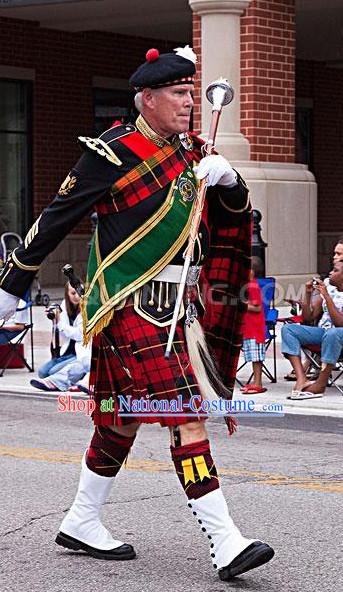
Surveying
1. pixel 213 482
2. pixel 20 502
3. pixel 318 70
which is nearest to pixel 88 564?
pixel 213 482

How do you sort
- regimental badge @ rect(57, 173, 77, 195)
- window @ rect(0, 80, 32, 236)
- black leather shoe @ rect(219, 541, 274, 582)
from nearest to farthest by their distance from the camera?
black leather shoe @ rect(219, 541, 274, 582), regimental badge @ rect(57, 173, 77, 195), window @ rect(0, 80, 32, 236)

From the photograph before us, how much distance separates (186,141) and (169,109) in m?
0.23

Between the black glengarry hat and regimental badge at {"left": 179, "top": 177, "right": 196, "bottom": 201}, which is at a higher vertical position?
the black glengarry hat

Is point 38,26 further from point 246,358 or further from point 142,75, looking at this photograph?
point 142,75

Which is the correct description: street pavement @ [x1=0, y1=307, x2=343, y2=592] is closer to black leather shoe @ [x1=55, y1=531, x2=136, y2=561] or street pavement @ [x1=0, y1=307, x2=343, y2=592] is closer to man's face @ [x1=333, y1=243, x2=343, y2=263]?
black leather shoe @ [x1=55, y1=531, x2=136, y2=561]

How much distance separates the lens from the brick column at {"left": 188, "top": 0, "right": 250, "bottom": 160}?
16.8m

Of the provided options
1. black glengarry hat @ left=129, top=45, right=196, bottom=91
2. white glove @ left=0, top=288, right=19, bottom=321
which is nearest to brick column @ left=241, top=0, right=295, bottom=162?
black glengarry hat @ left=129, top=45, right=196, bottom=91

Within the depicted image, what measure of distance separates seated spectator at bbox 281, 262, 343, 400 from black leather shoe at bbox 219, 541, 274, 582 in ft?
19.0

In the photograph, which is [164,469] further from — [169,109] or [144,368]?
[169,109]

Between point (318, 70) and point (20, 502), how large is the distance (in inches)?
859

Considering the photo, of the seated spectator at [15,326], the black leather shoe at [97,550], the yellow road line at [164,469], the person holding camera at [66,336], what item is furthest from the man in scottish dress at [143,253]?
the seated spectator at [15,326]

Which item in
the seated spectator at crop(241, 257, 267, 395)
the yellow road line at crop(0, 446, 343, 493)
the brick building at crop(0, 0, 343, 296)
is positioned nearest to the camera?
the yellow road line at crop(0, 446, 343, 493)

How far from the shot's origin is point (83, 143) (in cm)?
570

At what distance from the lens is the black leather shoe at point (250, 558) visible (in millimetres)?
5371
